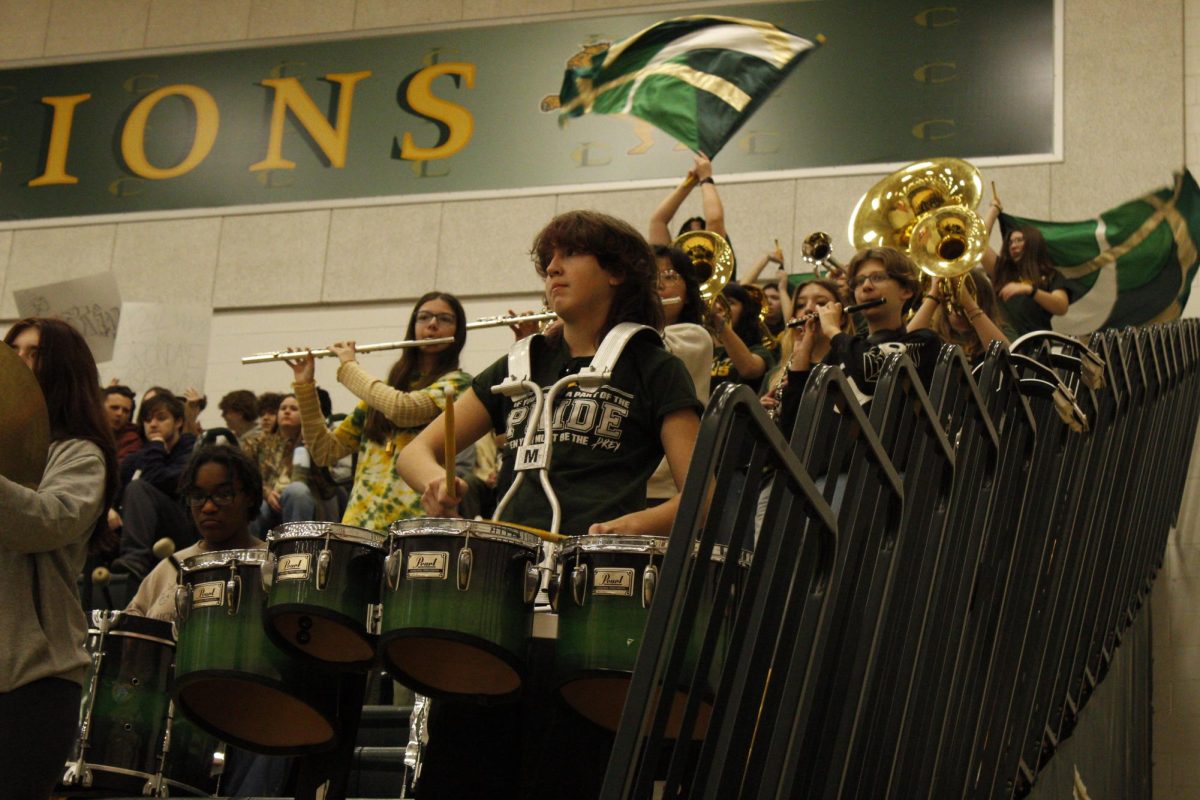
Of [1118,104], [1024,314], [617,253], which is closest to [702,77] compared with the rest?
[1024,314]

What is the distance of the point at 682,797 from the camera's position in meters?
2.36

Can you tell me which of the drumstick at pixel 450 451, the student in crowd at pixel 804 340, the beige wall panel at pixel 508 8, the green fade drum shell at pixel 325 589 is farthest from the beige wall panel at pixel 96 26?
the green fade drum shell at pixel 325 589

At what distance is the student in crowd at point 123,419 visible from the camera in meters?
8.46

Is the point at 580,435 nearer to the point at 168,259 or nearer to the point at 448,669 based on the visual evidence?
the point at 448,669

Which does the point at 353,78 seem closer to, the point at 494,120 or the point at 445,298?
the point at 494,120

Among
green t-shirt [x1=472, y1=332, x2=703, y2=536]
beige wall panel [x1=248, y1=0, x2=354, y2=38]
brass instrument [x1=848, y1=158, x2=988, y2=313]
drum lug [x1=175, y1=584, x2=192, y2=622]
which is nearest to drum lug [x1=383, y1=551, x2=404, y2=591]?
green t-shirt [x1=472, y1=332, x2=703, y2=536]

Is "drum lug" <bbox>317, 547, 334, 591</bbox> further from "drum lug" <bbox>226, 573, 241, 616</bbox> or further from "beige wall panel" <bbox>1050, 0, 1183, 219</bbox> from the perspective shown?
"beige wall panel" <bbox>1050, 0, 1183, 219</bbox>

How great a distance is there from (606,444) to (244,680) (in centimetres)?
85

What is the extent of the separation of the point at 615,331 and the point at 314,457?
3441 mm

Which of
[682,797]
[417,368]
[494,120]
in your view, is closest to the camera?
[682,797]

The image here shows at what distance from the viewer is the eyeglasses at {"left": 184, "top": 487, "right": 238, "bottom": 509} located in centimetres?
537

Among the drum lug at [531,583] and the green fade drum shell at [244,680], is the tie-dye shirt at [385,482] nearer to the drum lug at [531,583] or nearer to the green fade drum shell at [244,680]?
the green fade drum shell at [244,680]

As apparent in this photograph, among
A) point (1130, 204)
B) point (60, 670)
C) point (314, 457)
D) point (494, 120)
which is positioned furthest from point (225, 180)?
point (60, 670)

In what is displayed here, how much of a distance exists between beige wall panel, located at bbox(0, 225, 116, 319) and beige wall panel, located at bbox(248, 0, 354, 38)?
1.82 metres
